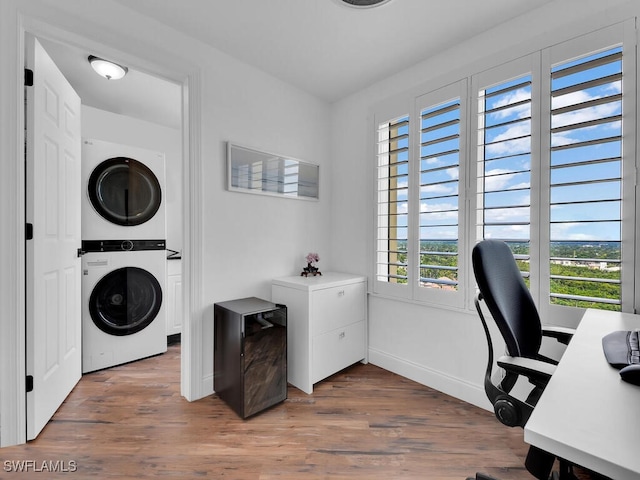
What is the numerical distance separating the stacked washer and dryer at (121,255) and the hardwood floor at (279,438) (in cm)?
44

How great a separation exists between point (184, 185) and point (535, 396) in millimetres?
2218

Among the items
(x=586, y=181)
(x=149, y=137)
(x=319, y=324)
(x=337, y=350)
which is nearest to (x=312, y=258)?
(x=319, y=324)

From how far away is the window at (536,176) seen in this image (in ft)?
5.16

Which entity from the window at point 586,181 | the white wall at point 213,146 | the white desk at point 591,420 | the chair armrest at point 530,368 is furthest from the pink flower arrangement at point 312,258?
the white desk at point 591,420

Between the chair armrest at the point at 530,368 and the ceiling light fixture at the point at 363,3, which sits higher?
the ceiling light fixture at the point at 363,3

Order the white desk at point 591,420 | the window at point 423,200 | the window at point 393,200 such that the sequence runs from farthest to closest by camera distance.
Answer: the window at point 393,200
the window at point 423,200
the white desk at point 591,420

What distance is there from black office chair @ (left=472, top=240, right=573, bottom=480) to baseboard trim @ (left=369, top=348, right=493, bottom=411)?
84 centimetres

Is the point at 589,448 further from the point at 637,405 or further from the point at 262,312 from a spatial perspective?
the point at 262,312

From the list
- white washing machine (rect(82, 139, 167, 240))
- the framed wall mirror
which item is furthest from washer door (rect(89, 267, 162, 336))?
the framed wall mirror

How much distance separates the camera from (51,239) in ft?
6.07

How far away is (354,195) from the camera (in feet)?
9.51

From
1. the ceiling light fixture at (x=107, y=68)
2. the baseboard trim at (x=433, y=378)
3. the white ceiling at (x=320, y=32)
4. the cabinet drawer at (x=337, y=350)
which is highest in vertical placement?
the white ceiling at (x=320, y=32)

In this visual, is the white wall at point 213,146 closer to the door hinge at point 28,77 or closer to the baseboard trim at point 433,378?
the door hinge at point 28,77

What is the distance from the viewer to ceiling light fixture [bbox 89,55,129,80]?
229cm
